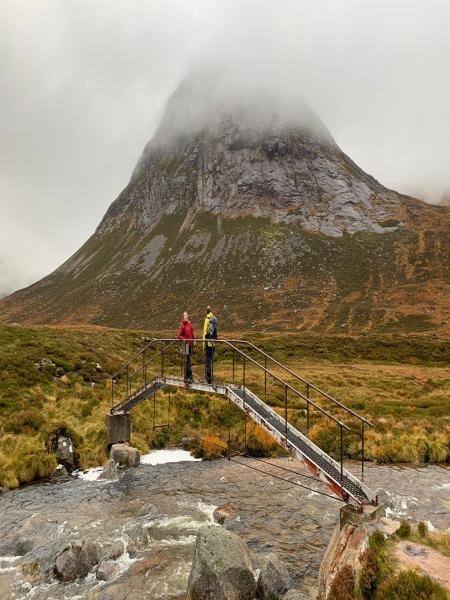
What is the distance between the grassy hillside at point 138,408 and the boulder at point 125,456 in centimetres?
92

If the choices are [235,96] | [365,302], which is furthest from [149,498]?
[235,96]

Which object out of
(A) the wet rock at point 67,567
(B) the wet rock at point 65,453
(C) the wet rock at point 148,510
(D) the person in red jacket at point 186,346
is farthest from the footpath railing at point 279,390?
(A) the wet rock at point 67,567

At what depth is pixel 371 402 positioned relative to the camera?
32.8m

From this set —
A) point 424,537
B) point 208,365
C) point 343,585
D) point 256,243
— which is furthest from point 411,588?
point 256,243

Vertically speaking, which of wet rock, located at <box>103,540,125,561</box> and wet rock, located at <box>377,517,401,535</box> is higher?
wet rock, located at <box>377,517,401,535</box>

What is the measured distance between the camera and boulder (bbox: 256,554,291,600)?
34.0ft

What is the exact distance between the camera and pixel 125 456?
70.5ft

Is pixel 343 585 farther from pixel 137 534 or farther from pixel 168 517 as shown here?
pixel 168 517

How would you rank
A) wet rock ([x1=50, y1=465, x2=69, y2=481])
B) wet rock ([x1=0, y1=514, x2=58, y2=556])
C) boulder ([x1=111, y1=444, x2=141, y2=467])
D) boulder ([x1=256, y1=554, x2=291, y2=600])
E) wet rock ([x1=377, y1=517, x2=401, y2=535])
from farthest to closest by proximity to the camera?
boulder ([x1=111, y1=444, x2=141, y2=467]), wet rock ([x1=50, y1=465, x2=69, y2=481]), wet rock ([x1=0, y1=514, x2=58, y2=556]), wet rock ([x1=377, y1=517, x2=401, y2=535]), boulder ([x1=256, y1=554, x2=291, y2=600])

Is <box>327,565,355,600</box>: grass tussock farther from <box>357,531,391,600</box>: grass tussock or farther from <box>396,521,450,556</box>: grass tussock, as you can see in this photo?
<box>396,521,450,556</box>: grass tussock

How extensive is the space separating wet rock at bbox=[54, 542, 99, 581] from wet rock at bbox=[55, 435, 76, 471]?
29.5 feet

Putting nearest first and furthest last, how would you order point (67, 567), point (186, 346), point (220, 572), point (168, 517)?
1. point (220, 572)
2. point (67, 567)
3. point (168, 517)
4. point (186, 346)

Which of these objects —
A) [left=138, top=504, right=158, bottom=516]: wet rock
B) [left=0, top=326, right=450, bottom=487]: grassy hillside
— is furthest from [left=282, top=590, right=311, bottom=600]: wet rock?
[left=0, top=326, right=450, bottom=487]: grassy hillside

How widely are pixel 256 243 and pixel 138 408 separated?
113551mm
